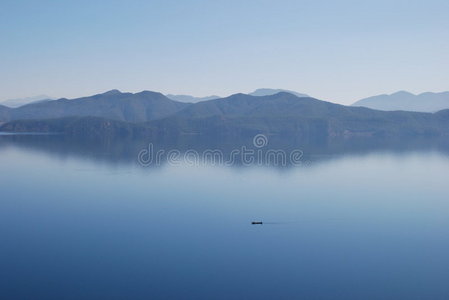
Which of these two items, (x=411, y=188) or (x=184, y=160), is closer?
(x=411, y=188)

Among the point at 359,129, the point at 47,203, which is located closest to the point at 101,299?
the point at 47,203

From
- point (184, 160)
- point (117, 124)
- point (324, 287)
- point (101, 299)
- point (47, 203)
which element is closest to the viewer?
point (101, 299)

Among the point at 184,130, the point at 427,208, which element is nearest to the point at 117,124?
the point at 184,130

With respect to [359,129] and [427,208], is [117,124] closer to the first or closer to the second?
[359,129]

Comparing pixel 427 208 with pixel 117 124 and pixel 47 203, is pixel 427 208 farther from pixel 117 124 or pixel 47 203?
pixel 117 124

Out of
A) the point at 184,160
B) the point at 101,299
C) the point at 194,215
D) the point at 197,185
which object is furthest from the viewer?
the point at 184,160

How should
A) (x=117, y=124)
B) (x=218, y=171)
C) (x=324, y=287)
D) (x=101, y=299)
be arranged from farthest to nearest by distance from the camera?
(x=117, y=124) → (x=218, y=171) → (x=324, y=287) → (x=101, y=299)
